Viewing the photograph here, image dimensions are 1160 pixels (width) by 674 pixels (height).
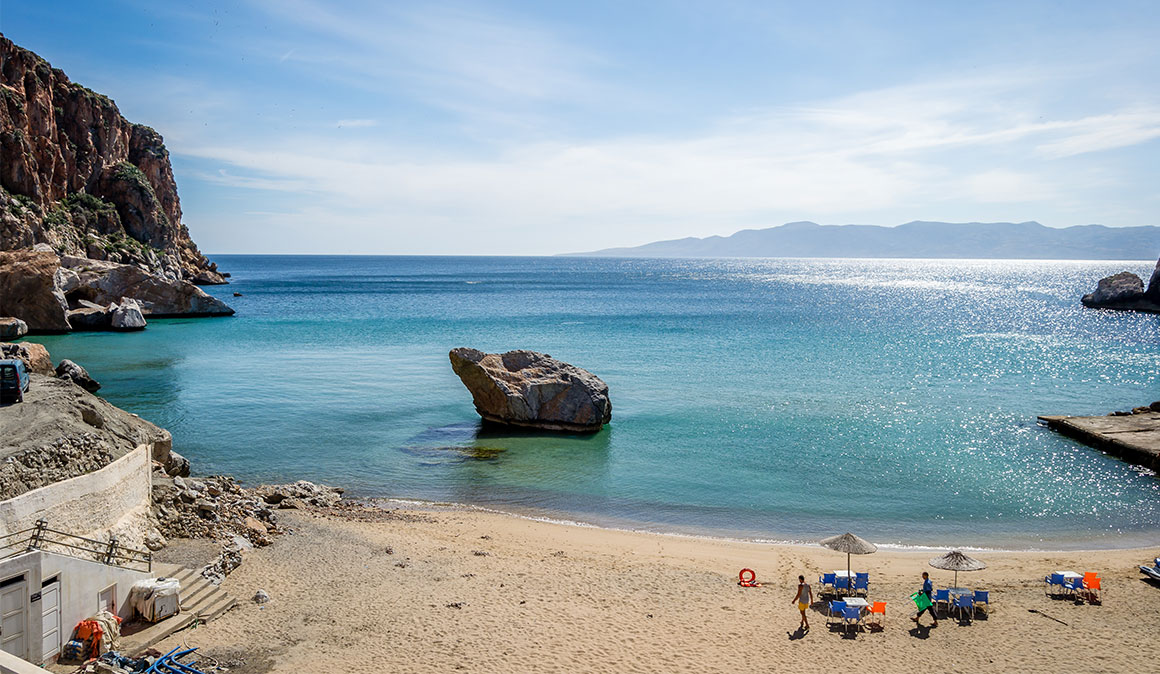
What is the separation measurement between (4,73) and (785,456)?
286 feet

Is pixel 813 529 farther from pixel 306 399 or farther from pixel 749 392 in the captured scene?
pixel 306 399

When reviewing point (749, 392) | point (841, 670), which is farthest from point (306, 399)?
point (841, 670)

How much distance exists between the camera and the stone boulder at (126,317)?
61312 millimetres

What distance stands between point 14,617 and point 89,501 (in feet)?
10.6

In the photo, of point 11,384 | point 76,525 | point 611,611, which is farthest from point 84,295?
point 611,611

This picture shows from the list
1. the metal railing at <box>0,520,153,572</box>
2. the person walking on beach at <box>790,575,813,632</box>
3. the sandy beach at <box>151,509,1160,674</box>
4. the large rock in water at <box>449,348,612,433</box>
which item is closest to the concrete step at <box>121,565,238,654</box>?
the sandy beach at <box>151,509,1160,674</box>

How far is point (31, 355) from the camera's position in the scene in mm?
29562

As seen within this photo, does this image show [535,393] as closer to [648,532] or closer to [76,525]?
[648,532]

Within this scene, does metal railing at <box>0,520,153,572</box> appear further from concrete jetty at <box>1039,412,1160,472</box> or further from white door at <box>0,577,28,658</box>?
concrete jetty at <box>1039,412,1160,472</box>

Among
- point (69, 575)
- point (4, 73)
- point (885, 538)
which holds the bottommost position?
point (885, 538)

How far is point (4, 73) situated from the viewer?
73.9m

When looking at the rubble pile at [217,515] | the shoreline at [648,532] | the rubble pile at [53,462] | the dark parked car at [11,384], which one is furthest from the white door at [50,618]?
the shoreline at [648,532]

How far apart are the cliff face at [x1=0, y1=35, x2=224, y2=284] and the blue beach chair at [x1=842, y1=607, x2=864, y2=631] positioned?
72331mm

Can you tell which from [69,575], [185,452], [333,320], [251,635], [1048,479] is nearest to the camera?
[69,575]
